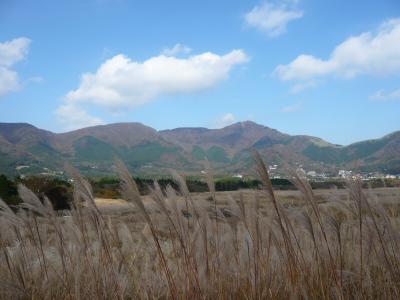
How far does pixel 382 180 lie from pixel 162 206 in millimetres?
3771

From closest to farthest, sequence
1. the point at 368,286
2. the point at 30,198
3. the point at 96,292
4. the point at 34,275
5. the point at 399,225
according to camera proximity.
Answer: the point at 30,198 < the point at 368,286 < the point at 96,292 < the point at 34,275 < the point at 399,225

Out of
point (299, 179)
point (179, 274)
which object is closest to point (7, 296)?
point (179, 274)

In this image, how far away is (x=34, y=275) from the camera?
13.9 feet

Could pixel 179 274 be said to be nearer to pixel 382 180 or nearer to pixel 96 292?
pixel 96 292

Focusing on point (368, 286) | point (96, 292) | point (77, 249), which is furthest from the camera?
point (77, 249)

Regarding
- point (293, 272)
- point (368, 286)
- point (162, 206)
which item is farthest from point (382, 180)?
point (162, 206)

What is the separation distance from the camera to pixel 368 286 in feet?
10.7

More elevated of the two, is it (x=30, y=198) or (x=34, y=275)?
(x=30, y=198)

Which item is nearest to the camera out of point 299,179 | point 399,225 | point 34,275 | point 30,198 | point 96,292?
point 299,179

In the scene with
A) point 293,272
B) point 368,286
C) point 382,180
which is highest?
point 382,180

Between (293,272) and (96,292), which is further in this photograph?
(96,292)

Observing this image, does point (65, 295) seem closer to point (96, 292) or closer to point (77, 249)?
point (96, 292)

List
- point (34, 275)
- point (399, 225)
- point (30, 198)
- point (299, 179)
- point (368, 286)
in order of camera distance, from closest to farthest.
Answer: point (299, 179) → point (30, 198) → point (368, 286) → point (34, 275) → point (399, 225)

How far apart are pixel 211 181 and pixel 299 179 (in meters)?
0.79
